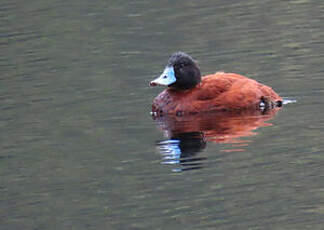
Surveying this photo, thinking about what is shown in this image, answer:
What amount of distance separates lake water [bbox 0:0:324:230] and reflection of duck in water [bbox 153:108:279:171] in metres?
0.03

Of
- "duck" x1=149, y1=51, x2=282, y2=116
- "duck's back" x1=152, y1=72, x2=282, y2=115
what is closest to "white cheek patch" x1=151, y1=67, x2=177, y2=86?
"duck" x1=149, y1=51, x2=282, y2=116

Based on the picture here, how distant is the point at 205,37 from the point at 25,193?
10.6m

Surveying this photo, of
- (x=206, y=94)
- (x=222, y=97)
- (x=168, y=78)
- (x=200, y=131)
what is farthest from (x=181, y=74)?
(x=200, y=131)

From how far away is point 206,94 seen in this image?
43.8ft

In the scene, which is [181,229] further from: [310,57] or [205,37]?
[205,37]

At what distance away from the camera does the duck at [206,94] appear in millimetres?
13242

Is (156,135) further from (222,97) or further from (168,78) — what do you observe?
(168,78)

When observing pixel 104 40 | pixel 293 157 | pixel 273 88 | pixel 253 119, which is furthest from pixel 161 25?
→ pixel 293 157

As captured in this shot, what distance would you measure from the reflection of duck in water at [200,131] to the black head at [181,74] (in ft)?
2.09

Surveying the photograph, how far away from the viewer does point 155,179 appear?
9.84 m

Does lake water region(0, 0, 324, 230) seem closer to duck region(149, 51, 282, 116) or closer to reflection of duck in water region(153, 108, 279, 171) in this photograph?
reflection of duck in water region(153, 108, 279, 171)

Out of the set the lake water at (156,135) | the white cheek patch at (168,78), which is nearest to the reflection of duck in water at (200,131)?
the lake water at (156,135)

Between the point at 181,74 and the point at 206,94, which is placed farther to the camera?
the point at 181,74

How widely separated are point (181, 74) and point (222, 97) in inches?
32.3
